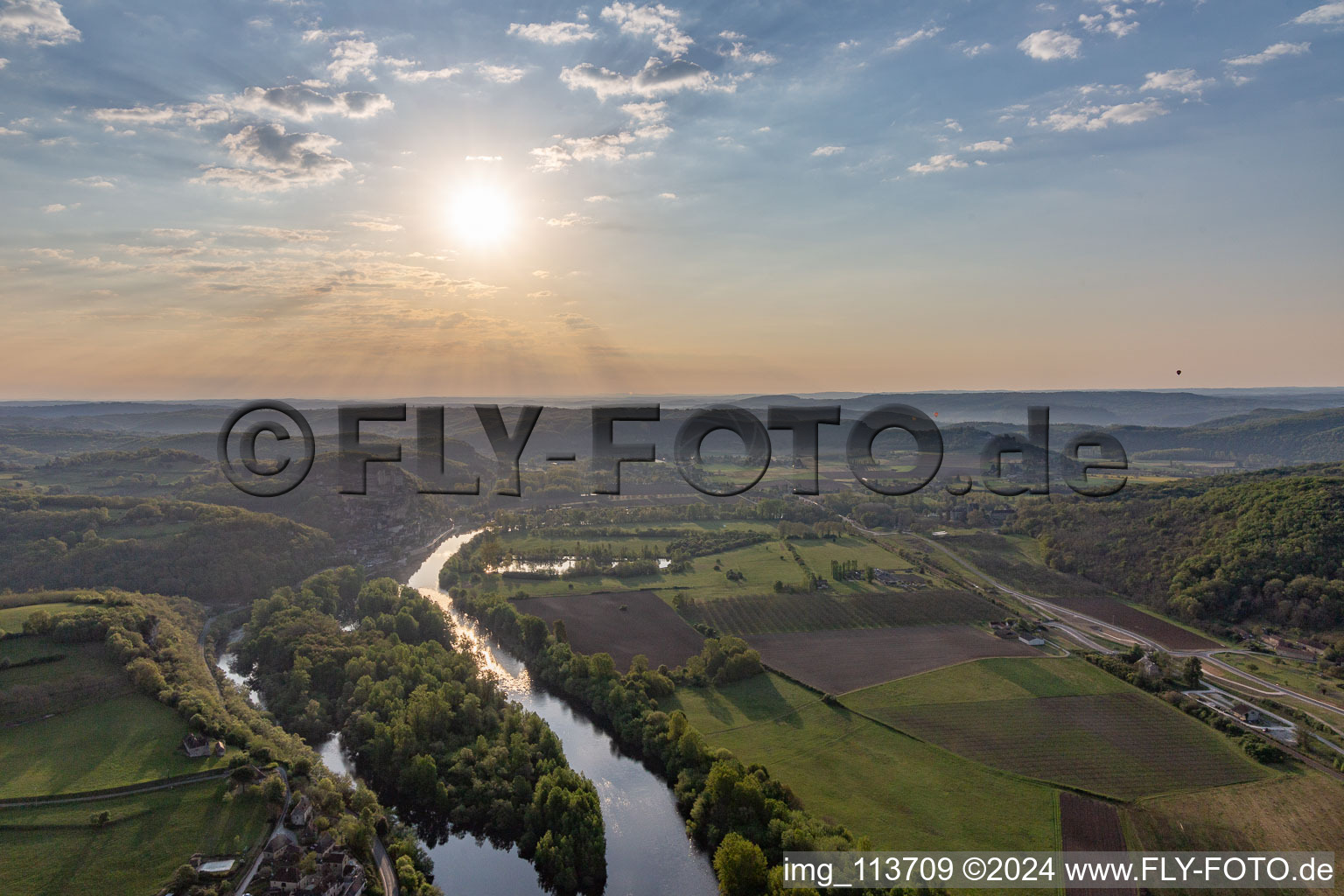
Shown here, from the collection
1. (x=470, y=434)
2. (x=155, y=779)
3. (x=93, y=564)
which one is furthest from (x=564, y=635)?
(x=470, y=434)

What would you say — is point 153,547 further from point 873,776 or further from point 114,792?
point 873,776

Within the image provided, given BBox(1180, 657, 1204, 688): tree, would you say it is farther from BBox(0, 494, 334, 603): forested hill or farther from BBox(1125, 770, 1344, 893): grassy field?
BBox(0, 494, 334, 603): forested hill

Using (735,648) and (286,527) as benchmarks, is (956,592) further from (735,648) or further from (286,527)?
(286,527)

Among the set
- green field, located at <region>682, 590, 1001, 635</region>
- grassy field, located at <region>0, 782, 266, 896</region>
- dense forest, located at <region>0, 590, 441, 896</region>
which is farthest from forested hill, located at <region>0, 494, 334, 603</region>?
green field, located at <region>682, 590, 1001, 635</region>

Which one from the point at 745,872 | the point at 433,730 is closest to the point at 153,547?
the point at 433,730

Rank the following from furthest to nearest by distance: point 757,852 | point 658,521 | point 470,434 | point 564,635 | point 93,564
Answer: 1. point 470,434
2. point 658,521
3. point 93,564
4. point 564,635
5. point 757,852

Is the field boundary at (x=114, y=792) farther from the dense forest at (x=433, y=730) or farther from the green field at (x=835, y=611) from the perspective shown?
the green field at (x=835, y=611)
